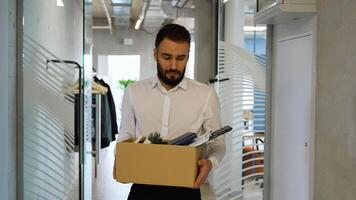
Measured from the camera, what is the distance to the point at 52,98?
3027mm

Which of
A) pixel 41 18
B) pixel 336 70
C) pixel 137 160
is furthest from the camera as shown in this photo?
pixel 41 18

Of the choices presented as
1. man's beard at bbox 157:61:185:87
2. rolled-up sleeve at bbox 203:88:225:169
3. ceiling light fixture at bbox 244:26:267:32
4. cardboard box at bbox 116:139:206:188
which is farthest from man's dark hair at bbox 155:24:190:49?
ceiling light fixture at bbox 244:26:267:32

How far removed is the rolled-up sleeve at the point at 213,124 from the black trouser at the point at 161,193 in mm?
168

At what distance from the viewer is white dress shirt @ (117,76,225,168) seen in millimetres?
1772

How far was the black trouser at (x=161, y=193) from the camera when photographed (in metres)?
1.65

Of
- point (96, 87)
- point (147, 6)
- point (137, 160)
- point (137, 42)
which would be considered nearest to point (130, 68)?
point (137, 42)

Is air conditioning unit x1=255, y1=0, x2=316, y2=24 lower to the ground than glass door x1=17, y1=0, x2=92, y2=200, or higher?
higher

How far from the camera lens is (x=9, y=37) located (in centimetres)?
260

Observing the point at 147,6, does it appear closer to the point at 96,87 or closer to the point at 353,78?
the point at 96,87

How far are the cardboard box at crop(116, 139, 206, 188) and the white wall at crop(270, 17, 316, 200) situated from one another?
790 millimetres

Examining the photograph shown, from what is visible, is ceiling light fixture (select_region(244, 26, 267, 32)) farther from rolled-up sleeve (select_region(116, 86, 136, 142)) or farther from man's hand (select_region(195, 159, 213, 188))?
man's hand (select_region(195, 159, 213, 188))

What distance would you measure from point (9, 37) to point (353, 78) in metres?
1.96

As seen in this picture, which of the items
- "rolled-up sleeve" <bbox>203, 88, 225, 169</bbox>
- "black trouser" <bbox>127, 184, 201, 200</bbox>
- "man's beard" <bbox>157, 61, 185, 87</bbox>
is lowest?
"black trouser" <bbox>127, 184, 201, 200</bbox>

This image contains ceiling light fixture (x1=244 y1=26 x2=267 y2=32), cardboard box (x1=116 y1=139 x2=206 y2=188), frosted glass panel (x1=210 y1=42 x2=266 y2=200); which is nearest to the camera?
cardboard box (x1=116 y1=139 x2=206 y2=188)
